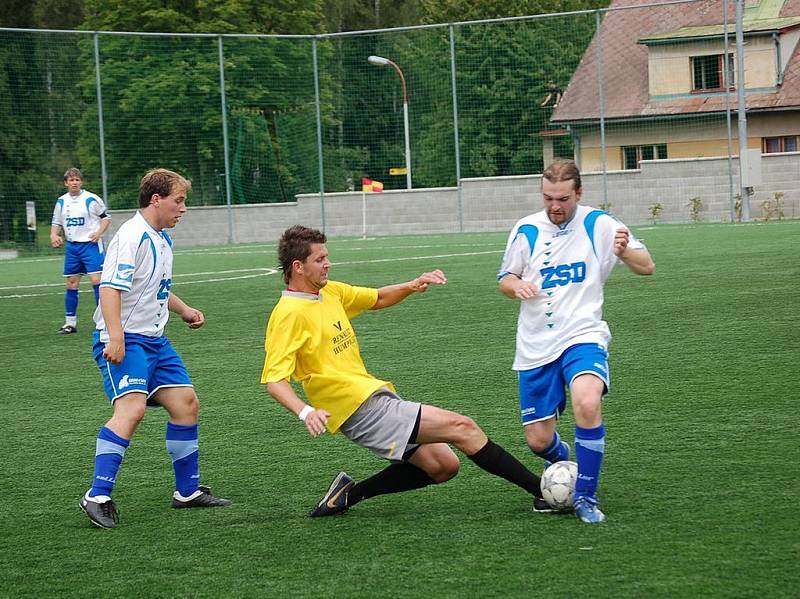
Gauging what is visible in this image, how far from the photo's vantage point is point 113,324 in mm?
5512

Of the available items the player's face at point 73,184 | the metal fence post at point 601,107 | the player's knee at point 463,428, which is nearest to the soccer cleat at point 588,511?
the player's knee at point 463,428

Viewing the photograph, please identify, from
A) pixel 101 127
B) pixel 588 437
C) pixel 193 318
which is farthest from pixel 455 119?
pixel 588 437

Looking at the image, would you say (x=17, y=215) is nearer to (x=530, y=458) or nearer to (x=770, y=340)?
(x=770, y=340)

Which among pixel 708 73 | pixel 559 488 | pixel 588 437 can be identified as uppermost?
pixel 708 73

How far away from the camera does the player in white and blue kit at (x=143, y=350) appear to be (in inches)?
219

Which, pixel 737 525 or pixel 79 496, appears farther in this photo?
pixel 79 496

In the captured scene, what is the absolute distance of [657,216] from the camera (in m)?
31.6

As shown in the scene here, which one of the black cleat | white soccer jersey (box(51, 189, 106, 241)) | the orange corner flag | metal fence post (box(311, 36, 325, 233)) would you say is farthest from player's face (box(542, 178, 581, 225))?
the orange corner flag

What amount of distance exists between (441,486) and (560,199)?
1.50m

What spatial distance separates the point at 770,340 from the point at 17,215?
2508cm

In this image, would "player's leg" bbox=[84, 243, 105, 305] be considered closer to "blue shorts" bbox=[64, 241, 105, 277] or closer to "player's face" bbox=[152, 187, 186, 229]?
"blue shorts" bbox=[64, 241, 105, 277]

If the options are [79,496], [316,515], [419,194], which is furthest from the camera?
[419,194]

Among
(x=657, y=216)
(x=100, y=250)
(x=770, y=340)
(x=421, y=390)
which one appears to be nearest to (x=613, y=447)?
(x=421, y=390)

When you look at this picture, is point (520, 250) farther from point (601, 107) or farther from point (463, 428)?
point (601, 107)
